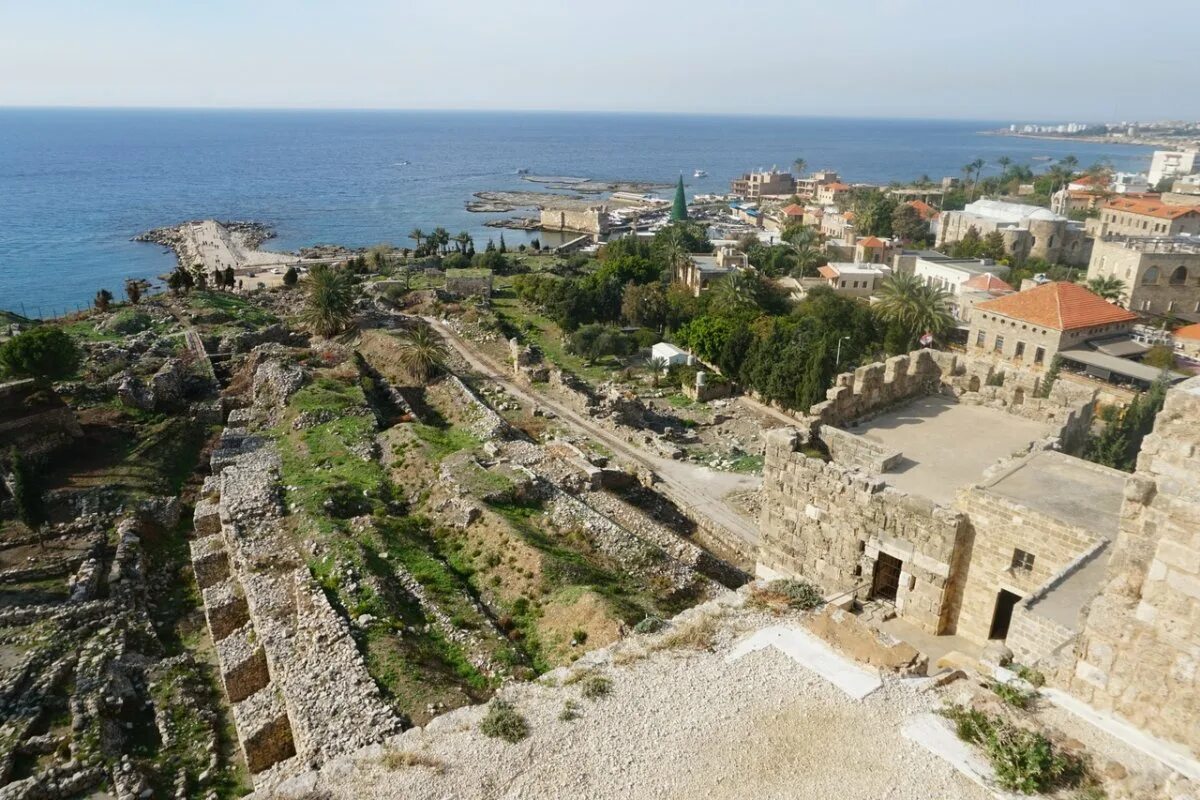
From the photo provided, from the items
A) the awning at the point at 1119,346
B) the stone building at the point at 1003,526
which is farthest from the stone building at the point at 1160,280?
the stone building at the point at 1003,526

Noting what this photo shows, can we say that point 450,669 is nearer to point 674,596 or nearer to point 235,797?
point 235,797

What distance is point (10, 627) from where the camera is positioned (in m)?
19.9

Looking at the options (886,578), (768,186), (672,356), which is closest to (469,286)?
(672,356)

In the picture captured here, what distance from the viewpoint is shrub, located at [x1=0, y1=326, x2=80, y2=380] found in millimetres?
33906

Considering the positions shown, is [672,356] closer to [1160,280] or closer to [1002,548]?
[1002,548]

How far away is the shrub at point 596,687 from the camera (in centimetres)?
1016

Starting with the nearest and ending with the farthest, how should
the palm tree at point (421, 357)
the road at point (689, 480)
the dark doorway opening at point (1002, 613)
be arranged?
the dark doorway opening at point (1002, 613), the road at point (689, 480), the palm tree at point (421, 357)

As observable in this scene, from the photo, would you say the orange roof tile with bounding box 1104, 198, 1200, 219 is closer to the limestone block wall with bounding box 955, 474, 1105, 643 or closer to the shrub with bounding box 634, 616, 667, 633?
the limestone block wall with bounding box 955, 474, 1105, 643

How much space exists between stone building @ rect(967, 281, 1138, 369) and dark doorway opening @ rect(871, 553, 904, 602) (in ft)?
128

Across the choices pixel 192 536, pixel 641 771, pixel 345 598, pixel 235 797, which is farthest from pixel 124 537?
pixel 641 771

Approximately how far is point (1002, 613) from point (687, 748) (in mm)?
6131

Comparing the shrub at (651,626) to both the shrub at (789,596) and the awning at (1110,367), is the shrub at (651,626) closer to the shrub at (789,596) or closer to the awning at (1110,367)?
the shrub at (789,596)

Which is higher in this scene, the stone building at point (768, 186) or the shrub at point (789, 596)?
the shrub at point (789, 596)

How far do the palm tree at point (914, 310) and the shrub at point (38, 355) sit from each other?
45075mm
